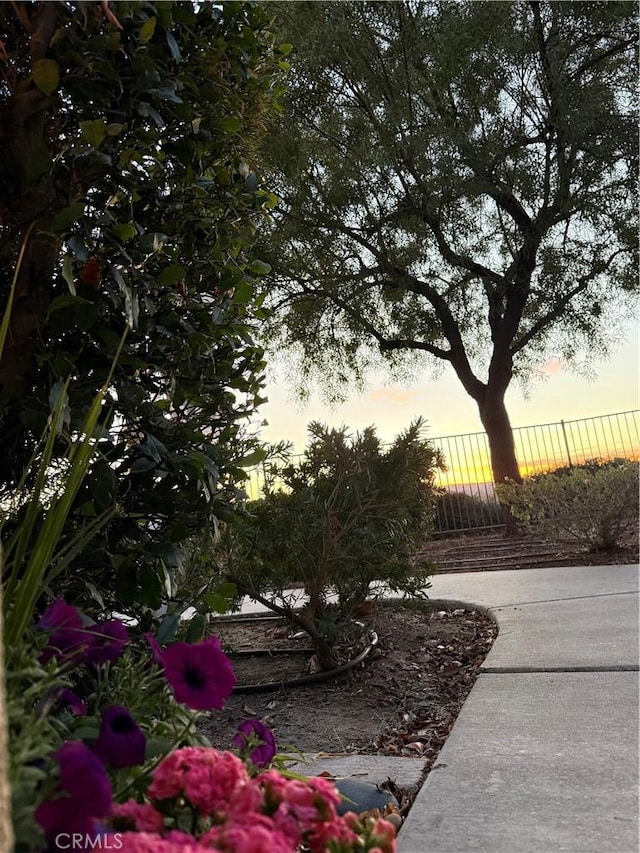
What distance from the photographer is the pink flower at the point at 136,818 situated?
27.0 inches

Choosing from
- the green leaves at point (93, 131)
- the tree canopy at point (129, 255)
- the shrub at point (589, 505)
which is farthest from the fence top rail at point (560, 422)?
the green leaves at point (93, 131)

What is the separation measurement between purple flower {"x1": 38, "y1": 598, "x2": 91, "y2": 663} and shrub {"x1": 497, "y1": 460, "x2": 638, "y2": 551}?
5720mm

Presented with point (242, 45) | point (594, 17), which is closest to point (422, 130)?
point (594, 17)

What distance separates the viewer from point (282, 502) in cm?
307

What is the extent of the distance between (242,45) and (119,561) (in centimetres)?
115

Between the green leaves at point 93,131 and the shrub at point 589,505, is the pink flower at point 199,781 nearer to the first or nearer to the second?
the green leaves at point 93,131

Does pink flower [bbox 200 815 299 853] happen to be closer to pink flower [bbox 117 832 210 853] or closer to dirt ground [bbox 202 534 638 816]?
pink flower [bbox 117 832 210 853]

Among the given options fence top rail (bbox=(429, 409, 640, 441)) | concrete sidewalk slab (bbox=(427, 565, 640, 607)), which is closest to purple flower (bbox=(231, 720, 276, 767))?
concrete sidewalk slab (bbox=(427, 565, 640, 607))

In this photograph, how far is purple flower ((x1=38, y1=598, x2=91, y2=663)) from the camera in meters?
0.91

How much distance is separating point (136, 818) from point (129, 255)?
39.3 inches

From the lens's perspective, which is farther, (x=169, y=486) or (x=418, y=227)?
(x=418, y=227)

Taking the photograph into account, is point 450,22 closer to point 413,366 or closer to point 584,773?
point 413,366

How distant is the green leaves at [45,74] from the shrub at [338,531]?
1988 mm

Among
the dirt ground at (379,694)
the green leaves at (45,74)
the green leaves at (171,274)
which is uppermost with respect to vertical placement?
the green leaves at (45,74)
